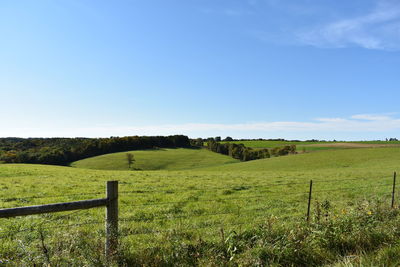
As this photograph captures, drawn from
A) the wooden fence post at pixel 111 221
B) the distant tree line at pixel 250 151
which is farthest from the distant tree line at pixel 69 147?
the wooden fence post at pixel 111 221

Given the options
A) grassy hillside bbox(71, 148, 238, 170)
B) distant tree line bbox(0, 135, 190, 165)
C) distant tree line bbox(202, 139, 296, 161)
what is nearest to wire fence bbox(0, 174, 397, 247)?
grassy hillside bbox(71, 148, 238, 170)

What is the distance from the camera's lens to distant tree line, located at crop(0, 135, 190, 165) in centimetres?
8588

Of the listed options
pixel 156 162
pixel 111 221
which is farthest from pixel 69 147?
pixel 111 221

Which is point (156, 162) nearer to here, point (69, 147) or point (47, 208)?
point (69, 147)

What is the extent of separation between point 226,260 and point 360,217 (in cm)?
377

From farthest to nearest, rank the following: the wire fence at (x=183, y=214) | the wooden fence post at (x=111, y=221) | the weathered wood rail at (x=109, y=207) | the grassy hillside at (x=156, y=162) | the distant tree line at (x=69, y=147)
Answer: the distant tree line at (x=69, y=147) < the grassy hillside at (x=156, y=162) < the wire fence at (x=183, y=214) < the wooden fence post at (x=111, y=221) < the weathered wood rail at (x=109, y=207)

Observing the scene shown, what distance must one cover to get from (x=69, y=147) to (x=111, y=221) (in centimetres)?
10458

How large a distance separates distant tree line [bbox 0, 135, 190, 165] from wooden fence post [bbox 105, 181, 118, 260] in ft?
302

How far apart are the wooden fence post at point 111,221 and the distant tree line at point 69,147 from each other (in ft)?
302

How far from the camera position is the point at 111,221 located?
4.96 meters

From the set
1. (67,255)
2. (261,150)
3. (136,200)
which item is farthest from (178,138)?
(67,255)

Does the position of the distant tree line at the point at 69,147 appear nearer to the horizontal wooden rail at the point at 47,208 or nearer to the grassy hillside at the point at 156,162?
the grassy hillside at the point at 156,162

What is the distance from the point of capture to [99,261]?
14.6 ft

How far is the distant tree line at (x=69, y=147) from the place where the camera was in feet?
282
